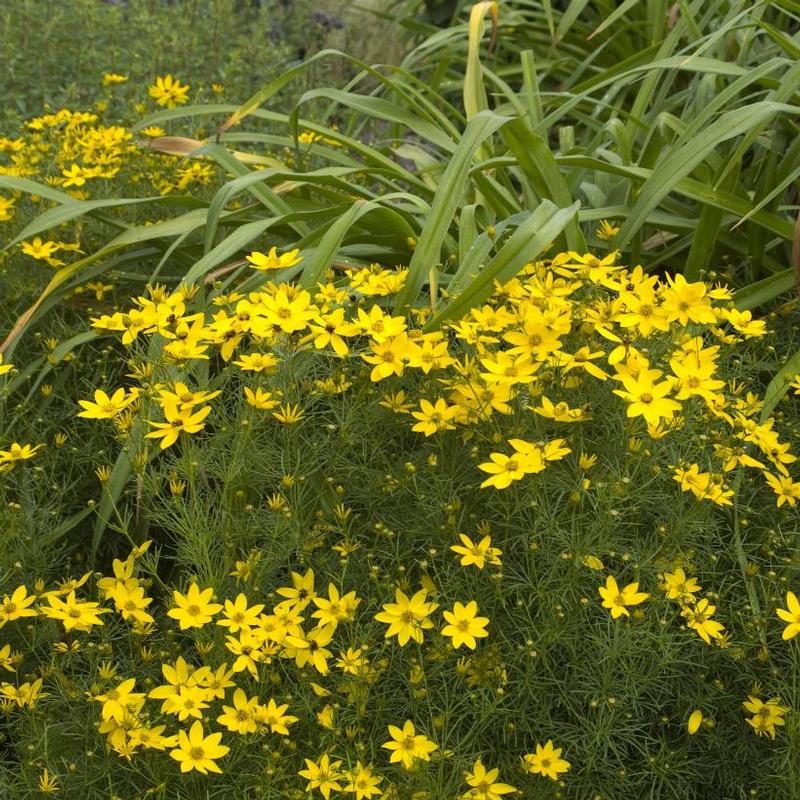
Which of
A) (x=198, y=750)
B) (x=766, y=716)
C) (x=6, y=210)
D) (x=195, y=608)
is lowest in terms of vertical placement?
(x=766, y=716)

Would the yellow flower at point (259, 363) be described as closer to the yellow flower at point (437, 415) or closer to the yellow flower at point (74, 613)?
the yellow flower at point (437, 415)

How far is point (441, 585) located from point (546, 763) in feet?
0.99

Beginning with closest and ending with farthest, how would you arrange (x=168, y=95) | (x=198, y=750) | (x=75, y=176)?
(x=198, y=750)
(x=75, y=176)
(x=168, y=95)

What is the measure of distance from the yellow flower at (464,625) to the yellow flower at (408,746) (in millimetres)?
135

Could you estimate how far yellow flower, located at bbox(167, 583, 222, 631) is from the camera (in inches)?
60.6

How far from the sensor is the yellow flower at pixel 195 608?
1.54 metres

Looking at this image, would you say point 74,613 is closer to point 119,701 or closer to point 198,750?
point 119,701

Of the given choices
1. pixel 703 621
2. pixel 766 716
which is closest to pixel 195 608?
pixel 703 621

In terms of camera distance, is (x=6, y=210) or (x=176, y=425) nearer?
(x=176, y=425)

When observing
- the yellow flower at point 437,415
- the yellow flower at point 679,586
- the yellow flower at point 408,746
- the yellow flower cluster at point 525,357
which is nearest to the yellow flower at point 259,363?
the yellow flower cluster at point 525,357

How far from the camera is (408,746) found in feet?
4.99

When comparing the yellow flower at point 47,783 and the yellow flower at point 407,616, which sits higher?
the yellow flower at point 407,616

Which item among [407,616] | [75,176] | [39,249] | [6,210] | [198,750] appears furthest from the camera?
[75,176]

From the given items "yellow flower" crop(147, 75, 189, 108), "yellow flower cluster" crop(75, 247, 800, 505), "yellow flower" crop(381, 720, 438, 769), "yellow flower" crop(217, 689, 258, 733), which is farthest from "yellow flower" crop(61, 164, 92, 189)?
"yellow flower" crop(381, 720, 438, 769)
